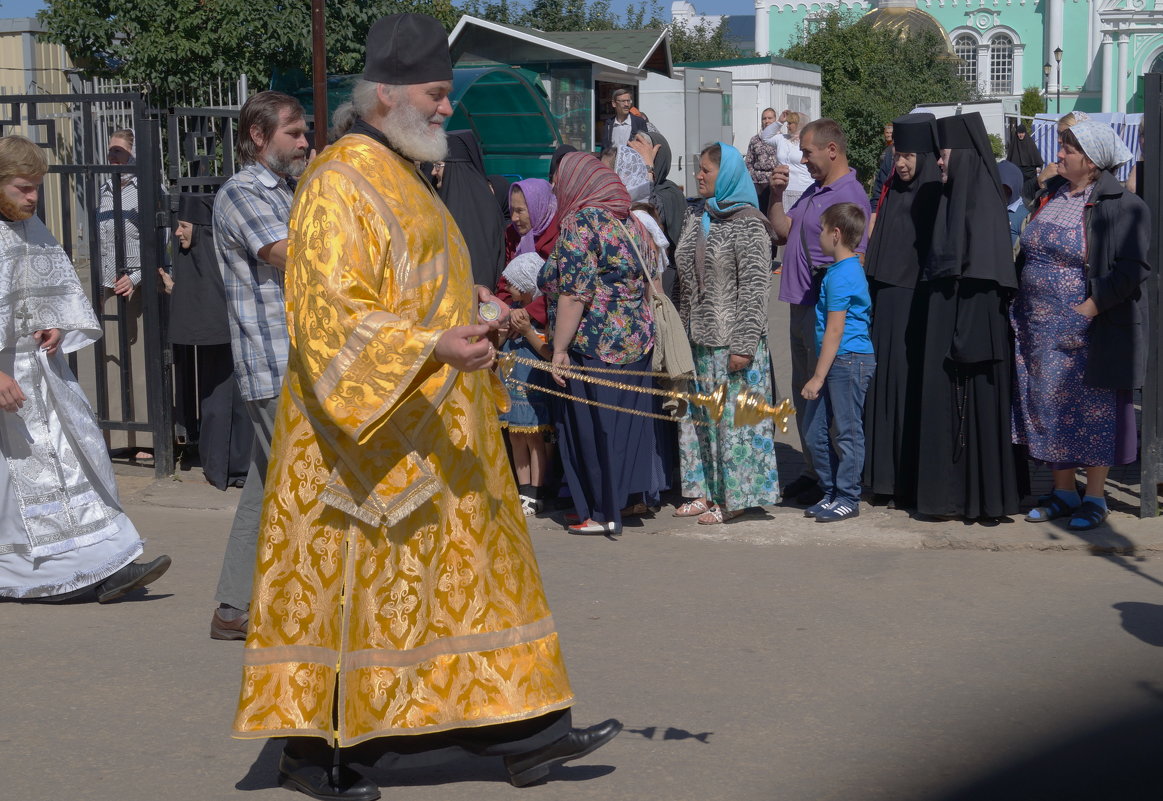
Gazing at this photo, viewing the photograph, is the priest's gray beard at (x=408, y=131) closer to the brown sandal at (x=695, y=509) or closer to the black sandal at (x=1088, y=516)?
the brown sandal at (x=695, y=509)

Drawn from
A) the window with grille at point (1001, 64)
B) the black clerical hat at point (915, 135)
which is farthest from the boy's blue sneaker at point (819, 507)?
the window with grille at point (1001, 64)

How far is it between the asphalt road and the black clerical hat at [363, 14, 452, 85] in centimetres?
179

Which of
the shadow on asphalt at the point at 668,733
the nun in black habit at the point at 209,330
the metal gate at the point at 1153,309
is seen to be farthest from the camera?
the nun in black habit at the point at 209,330

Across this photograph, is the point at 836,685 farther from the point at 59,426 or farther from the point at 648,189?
the point at 648,189

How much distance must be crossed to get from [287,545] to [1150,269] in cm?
460

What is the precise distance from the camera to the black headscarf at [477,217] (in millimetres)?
8172

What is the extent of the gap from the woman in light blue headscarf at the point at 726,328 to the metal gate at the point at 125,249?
9.75ft

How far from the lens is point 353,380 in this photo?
366 cm

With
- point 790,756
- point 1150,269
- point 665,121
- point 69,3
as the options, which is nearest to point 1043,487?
point 1150,269

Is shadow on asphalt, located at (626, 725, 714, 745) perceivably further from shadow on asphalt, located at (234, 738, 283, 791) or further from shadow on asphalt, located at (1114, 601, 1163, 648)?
shadow on asphalt, located at (1114, 601, 1163, 648)

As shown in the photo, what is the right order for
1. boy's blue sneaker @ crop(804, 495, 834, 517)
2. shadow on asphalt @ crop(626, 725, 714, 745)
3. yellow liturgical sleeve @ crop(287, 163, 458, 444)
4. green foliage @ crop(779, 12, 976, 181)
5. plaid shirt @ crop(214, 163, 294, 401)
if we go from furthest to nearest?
green foliage @ crop(779, 12, 976, 181)
boy's blue sneaker @ crop(804, 495, 834, 517)
plaid shirt @ crop(214, 163, 294, 401)
shadow on asphalt @ crop(626, 725, 714, 745)
yellow liturgical sleeve @ crop(287, 163, 458, 444)

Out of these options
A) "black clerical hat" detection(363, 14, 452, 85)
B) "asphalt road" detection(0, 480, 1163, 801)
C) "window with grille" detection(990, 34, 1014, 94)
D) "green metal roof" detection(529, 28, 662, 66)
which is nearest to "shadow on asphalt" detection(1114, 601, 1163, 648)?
"asphalt road" detection(0, 480, 1163, 801)

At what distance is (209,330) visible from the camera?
8.28 m

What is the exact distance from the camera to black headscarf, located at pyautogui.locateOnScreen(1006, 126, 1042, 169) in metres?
13.3
